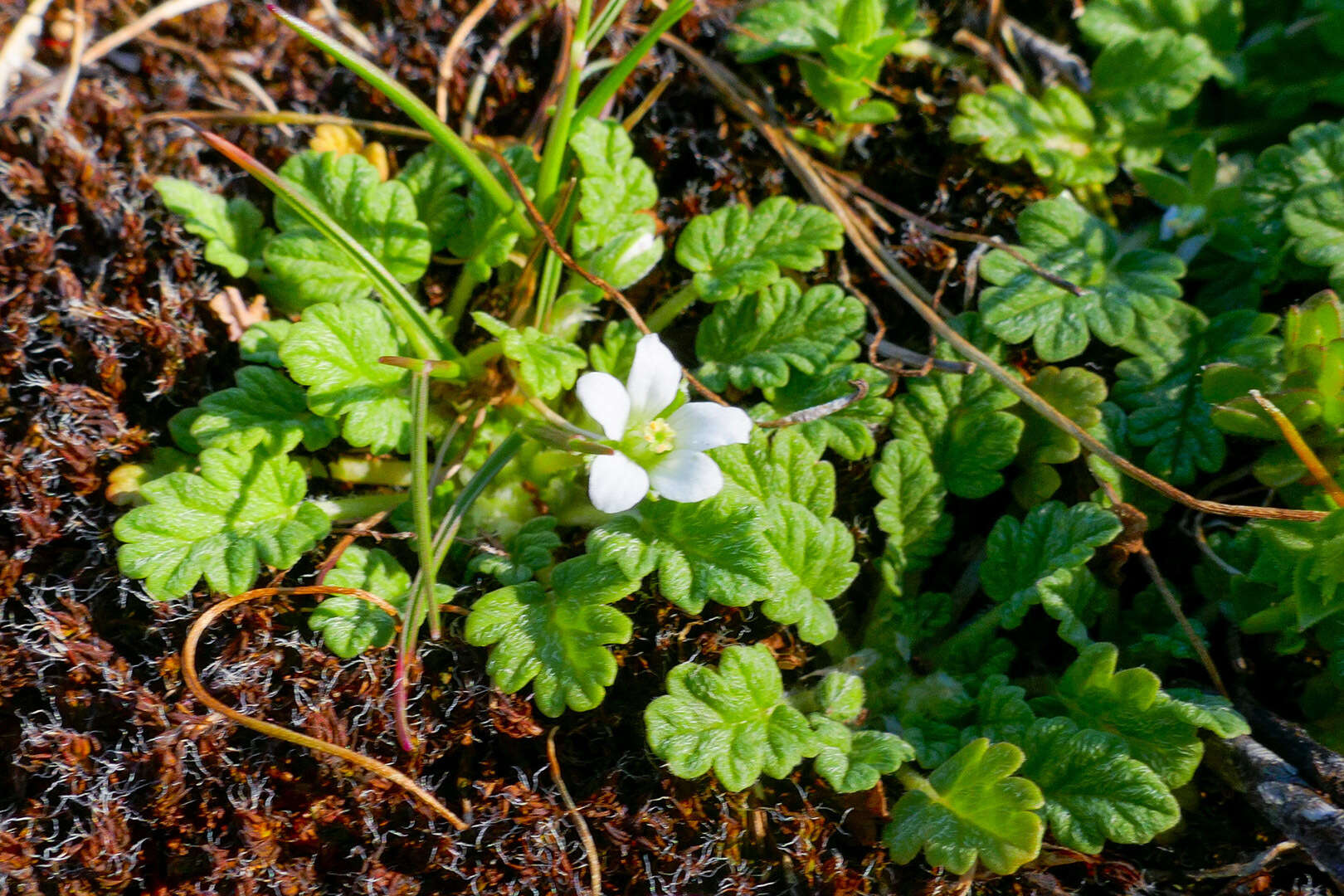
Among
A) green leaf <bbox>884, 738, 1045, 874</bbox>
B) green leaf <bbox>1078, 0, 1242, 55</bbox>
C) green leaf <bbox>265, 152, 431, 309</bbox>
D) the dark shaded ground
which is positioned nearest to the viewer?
green leaf <bbox>884, 738, 1045, 874</bbox>

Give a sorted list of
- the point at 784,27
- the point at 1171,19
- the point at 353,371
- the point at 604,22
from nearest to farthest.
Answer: the point at 353,371 → the point at 604,22 → the point at 784,27 → the point at 1171,19

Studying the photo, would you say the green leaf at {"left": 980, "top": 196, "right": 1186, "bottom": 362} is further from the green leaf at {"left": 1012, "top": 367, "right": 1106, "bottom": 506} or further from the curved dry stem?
the curved dry stem

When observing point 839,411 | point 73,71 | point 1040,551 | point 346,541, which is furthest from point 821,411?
point 73,71

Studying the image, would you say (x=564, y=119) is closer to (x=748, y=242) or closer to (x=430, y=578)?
(x=748, y=242)

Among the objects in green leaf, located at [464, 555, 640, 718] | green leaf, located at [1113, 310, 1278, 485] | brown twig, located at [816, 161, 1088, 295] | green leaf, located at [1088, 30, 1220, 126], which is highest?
green leaf, located at [1088, 30, 1220, 126]

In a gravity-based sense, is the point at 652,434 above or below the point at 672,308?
below

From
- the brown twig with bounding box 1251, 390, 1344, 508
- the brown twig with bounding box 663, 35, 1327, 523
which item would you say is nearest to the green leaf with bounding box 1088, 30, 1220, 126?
the brown twig with bounding box 663, 35, 1327, 523

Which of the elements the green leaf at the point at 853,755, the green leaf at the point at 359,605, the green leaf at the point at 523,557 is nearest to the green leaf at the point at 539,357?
the green leaf at the point at 523,557
